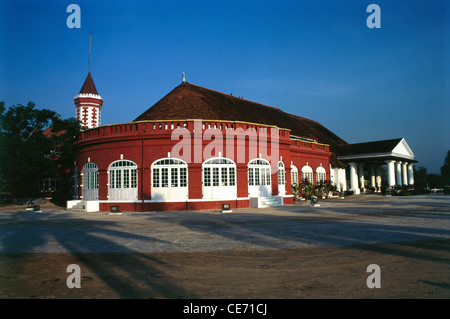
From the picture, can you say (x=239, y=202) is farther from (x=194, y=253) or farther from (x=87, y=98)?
(x=87, y=98)

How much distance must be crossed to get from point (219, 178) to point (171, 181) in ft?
10.3

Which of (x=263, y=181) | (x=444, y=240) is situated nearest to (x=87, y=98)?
(x=263, y=181)

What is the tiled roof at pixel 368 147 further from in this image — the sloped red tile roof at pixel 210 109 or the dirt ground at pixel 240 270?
the dirt ground at pixel 240 270

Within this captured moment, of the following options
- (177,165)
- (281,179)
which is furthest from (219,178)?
(281,179)

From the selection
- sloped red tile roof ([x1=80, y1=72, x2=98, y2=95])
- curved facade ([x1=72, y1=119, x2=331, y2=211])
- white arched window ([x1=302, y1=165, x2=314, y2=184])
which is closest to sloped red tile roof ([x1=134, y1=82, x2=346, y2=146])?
curved facade ([x1=72, y1=119, x2=331, y2=211])

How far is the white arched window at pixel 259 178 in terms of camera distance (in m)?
21.4

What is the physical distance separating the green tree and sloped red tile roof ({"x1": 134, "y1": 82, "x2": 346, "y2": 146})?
8177 millimetres

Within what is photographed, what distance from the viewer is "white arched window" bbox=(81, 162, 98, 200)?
21.8 m

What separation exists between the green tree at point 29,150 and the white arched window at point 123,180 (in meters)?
10.2

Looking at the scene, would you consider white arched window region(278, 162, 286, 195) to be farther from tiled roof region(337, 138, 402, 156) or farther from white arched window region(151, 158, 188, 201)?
tiled roof region(337, 138, 402, 156)

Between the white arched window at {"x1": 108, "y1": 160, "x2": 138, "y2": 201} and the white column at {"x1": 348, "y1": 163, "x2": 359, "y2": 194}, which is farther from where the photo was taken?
the white column at {"x1": 348, "y1": 163, "x2": 359, "y2": 194}

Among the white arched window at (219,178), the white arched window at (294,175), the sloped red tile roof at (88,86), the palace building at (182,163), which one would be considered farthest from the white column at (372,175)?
the sloped red tile roof at (88,86)
